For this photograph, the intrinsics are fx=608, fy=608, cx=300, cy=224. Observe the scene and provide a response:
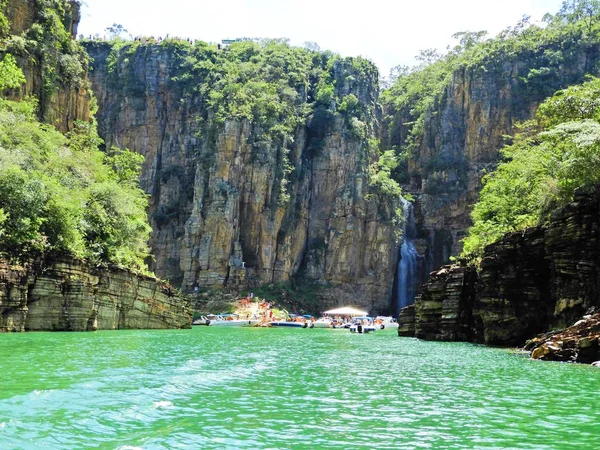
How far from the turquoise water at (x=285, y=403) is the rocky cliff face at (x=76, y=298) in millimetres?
11158

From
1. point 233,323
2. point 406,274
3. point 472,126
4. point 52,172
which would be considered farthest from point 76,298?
point 472,126

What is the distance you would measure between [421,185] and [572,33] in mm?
37154

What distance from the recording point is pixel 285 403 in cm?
1538

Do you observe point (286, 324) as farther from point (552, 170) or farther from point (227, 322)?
point (552, 170)

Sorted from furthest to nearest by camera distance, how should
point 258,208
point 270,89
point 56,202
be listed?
point 270,89
point 258,208
point 56,202

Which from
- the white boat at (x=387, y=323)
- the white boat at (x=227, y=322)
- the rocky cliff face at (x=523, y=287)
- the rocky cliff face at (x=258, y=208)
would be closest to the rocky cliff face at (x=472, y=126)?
the rocky cliff face at (x=258, y=208)

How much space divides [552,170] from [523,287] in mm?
7427

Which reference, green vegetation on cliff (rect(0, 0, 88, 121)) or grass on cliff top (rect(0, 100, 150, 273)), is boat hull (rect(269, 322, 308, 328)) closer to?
grass on cliff top (rect(0, 100, 150, 273))

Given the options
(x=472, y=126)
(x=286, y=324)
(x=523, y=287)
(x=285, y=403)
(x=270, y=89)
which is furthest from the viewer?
(x=270, y=89)

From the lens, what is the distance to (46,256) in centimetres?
3884

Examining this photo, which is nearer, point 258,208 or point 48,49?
point 48,49

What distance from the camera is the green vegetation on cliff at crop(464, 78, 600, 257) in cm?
3291

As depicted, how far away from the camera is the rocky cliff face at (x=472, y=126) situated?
102062 mm

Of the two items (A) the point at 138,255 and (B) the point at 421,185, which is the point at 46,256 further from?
(B) the point at 421,185
